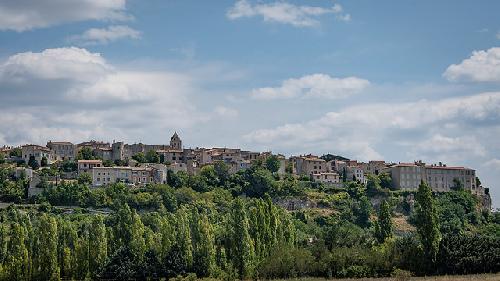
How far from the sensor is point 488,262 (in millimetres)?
51438

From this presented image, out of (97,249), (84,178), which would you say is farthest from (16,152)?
(97,249)

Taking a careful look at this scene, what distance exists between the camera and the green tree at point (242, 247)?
53066 mm

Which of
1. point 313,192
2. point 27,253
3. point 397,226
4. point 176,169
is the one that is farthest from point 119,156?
point 27,253

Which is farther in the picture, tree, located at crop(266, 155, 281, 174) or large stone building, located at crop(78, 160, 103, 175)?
tree, located at crop(266, 155, 281, 174)

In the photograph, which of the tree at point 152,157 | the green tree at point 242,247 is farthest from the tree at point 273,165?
the green tree at point 242,247

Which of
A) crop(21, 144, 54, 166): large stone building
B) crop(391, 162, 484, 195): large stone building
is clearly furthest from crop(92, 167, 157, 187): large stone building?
crop(391, 162, 484, 195): large stone building

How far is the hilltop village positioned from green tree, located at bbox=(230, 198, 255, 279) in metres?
64.7

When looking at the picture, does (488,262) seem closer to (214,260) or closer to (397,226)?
(214,260)

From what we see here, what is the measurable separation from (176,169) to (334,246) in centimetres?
7281

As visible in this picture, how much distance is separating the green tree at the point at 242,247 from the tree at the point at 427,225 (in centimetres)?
1241

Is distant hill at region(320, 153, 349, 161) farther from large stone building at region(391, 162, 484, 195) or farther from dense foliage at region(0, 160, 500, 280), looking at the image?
dense foliage at region(0, 160, 500, 280)

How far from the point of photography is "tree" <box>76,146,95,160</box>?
133 m

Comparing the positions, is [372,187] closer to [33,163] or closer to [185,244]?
[33,163]

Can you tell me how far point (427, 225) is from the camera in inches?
2071
